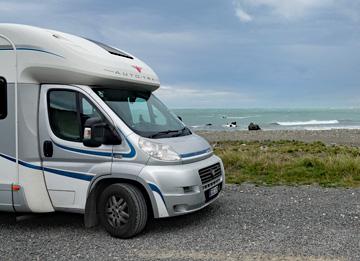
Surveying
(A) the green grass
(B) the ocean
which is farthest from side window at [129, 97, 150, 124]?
(B) the ocean

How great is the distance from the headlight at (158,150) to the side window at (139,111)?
0.48 meters

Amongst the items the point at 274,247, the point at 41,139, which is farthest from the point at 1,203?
the point at 274,247

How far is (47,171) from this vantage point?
6000 millimetres

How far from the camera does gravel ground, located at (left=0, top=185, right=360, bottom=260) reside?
5.21m

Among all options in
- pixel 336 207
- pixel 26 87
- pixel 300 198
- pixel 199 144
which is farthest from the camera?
pixel 300 198

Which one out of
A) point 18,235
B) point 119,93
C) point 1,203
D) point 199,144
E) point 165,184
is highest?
point 119,93

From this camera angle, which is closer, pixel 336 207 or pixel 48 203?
pixel 48 203

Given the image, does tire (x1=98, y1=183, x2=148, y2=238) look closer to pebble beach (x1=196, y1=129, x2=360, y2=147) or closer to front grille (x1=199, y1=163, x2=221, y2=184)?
front grille (x1=199, y1=163, x2=221, y2=184)

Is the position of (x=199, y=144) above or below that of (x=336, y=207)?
above

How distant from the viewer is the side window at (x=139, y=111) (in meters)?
6.20

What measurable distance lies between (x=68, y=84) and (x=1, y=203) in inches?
77.8

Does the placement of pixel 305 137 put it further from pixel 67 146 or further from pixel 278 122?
pixel 278 122

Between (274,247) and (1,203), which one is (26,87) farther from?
(274,247)

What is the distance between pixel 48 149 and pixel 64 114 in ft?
1.80
